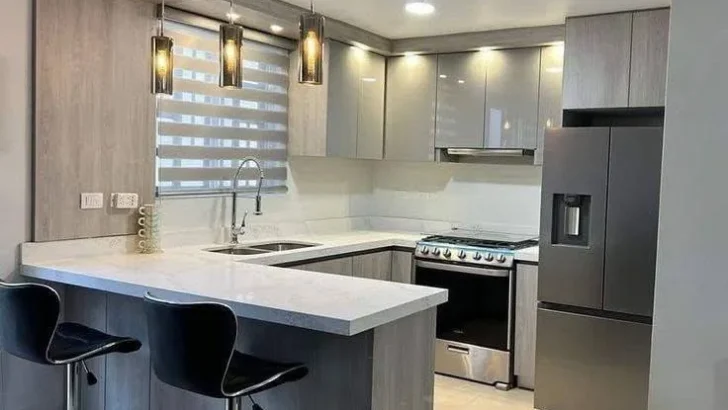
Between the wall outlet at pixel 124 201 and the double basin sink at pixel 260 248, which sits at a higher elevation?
the wall outlet at pixel 124 201

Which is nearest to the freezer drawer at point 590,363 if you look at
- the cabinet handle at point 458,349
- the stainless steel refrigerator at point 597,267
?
the stainless steel refrigerator at point 597,267

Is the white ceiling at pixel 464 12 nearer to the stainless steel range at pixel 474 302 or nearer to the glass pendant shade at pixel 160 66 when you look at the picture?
the glass pendant shade at pixel 160 66

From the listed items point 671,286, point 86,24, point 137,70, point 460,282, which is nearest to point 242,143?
point 137,70

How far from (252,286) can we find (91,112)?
57.0 inches

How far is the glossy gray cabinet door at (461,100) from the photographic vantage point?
4.99 meters

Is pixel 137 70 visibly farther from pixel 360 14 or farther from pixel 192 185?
pixel 360 14

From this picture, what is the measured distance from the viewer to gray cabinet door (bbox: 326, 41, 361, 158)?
4.87m

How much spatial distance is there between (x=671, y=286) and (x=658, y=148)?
1.11 m

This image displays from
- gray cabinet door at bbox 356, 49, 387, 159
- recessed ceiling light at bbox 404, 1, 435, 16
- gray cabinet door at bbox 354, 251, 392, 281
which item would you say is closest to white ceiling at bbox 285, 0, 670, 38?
recessed ceiling light at bbox 404, 1, 435, 16

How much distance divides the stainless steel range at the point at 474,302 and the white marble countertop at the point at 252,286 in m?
1.33

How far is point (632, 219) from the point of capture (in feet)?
12.3

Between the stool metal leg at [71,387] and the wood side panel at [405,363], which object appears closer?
the wood side panel at [405,363]

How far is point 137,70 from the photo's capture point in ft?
12.4

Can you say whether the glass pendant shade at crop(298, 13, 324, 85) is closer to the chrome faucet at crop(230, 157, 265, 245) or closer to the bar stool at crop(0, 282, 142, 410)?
the bar stool at crop(0, 282, 142, 410)
